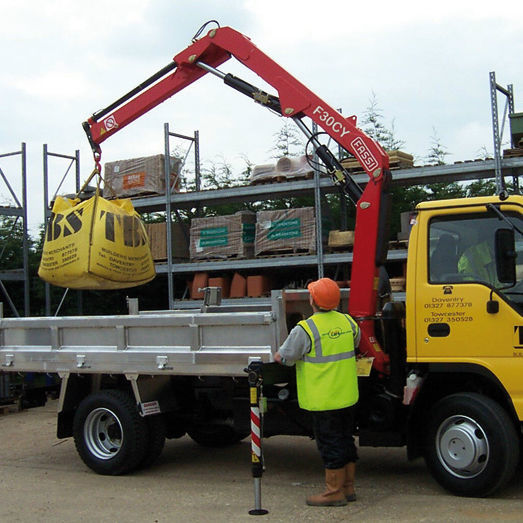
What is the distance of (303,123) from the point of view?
8406 millimetres

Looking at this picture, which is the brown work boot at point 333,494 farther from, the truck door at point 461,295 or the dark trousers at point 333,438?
the truck door at point 461,295

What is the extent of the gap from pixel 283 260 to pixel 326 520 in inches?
332

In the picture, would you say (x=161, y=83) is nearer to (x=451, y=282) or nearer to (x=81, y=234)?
(x=81, y=234)

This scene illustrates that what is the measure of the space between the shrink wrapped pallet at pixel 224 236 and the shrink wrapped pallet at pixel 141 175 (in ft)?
4.35

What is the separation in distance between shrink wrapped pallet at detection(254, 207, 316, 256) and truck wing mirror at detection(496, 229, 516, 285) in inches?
310

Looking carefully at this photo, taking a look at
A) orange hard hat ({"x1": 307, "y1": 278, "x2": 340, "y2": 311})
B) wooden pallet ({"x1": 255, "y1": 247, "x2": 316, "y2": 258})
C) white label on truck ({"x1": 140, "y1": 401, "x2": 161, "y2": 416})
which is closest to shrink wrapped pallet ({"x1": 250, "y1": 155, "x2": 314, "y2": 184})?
wooden pallet ({"x1": 255, "y1": 247, "x2": 316, "y2": 258})

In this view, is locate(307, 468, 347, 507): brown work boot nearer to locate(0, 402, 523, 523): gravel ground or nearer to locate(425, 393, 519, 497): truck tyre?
locate(0, 402, 523, 523): gravel ground

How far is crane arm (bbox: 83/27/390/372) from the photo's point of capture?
7277 mm

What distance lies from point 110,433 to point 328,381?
2.83m

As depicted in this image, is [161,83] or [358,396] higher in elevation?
[161,83]

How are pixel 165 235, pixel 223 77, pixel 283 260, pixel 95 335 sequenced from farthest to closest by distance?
pixel 165 235 → pixel 283 260 → pixel 223 77 → pixel 95 335

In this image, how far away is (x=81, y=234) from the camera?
8555mm

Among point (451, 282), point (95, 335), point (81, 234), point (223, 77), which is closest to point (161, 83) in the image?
point (223, 77)

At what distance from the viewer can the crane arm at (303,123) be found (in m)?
7.28
